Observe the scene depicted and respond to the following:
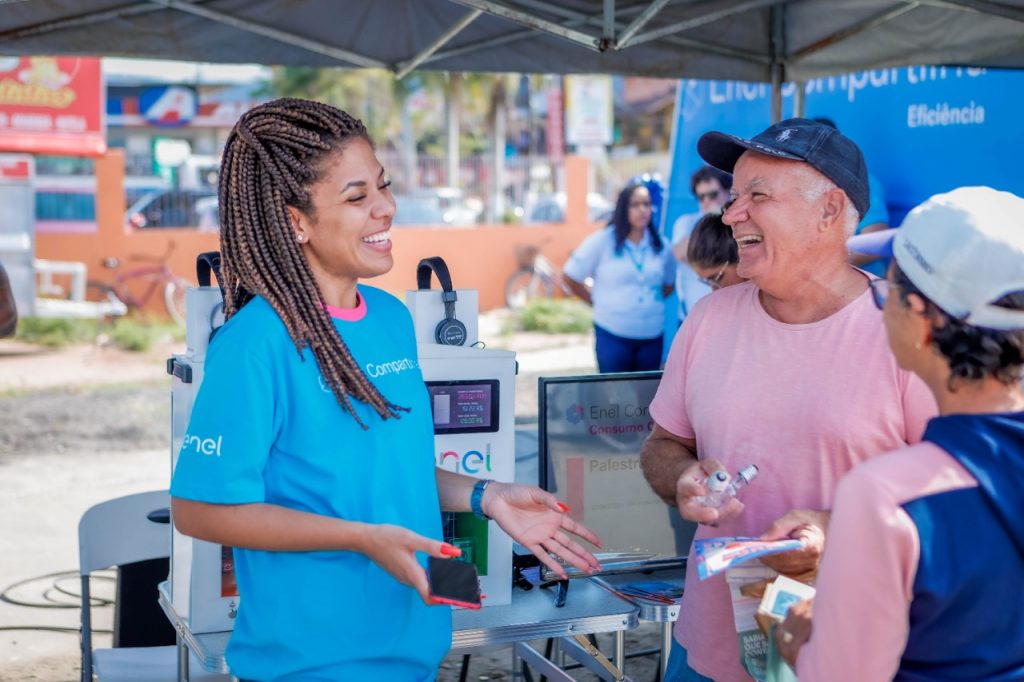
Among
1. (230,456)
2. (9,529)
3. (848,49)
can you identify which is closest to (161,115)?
(9,529)

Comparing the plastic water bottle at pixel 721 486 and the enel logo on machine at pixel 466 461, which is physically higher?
the plastic water bottle at pixel 721 486

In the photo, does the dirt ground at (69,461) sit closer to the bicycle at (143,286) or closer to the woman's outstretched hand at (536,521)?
the bicycle at (143,286)

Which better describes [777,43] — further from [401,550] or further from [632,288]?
[401,550]

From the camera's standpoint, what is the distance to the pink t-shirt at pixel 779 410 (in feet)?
6.81

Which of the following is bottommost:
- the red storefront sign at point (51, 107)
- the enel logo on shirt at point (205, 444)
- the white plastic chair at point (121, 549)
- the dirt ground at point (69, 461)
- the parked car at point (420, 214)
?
the dirt ground at point (69, 461)

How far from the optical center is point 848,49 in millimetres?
4609

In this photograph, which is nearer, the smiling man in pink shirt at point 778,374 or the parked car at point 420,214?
the smiling man in pink shirt at point 778,374

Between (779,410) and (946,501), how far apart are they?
756 mm

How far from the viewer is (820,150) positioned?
87.1 inches

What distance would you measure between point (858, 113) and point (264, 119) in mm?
5232

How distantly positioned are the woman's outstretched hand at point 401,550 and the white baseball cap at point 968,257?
0.78m

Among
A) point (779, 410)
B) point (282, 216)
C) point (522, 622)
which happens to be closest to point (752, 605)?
point (779, 410)

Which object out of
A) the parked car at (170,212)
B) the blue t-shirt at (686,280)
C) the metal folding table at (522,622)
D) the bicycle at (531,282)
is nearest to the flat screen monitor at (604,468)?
the metal folding table at (522,622)

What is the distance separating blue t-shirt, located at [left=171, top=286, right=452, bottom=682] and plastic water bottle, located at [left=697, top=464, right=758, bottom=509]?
52cm
